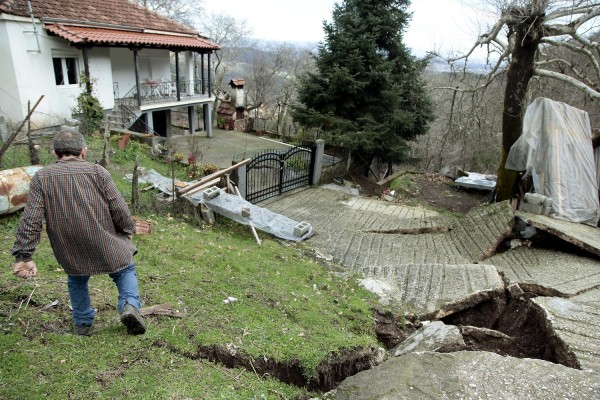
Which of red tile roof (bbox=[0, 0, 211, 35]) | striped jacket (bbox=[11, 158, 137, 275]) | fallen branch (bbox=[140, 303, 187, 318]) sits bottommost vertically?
fallen branch (bbox=[140, 303, 187, 318])

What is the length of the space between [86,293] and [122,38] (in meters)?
14.2

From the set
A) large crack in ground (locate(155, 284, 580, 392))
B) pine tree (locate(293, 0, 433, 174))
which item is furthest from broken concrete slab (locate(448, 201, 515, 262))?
pine tree (locate(293, 0, 433, 174))

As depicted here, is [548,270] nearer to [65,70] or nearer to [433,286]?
[433,286]

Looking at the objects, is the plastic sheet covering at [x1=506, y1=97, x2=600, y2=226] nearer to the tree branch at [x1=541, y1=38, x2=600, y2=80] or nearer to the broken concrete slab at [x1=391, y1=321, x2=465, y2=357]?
the tree branch at [x1=541, y1=38, x2=600, y2=80]

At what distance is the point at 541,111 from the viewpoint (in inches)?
368

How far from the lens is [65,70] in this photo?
46.2 feet

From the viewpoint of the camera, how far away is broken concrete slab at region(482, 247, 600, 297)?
5.60 metres

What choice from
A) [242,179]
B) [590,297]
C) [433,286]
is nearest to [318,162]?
[242,179]

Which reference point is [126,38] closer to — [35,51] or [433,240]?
[35,51]

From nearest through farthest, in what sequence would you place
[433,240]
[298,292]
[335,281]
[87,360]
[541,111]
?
[87,360], [298,292], [335,281], [433,240], [541,111]

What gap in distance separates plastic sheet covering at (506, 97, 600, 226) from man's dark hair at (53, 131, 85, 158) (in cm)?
928

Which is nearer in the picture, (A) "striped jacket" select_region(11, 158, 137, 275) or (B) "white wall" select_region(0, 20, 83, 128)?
(A) "striped jacket" select_region(11, 158, 137, 275)

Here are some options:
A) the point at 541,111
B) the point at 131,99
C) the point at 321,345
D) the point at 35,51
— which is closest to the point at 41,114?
the point at 35,51

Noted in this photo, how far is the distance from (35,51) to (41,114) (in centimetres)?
210
